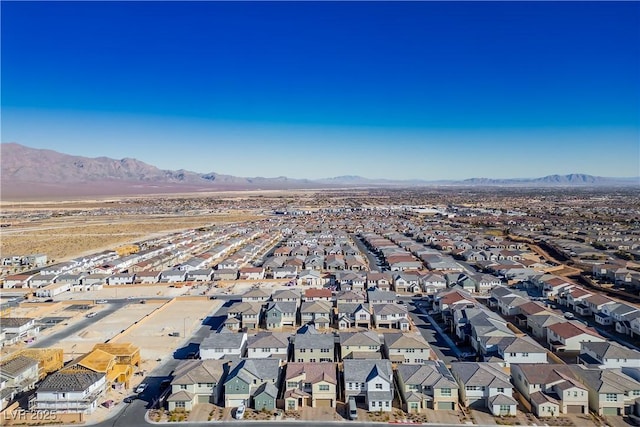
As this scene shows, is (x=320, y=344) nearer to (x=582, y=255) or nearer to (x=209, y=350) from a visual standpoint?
(x=209, y=350)

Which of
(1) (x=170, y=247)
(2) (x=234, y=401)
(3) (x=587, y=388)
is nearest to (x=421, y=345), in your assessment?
(3) (x=587, y=388)

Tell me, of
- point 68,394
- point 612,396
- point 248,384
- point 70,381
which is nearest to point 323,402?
point 248,384

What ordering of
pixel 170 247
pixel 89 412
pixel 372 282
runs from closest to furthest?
pixel 89 412, pixel 372 282, pixel 170 247

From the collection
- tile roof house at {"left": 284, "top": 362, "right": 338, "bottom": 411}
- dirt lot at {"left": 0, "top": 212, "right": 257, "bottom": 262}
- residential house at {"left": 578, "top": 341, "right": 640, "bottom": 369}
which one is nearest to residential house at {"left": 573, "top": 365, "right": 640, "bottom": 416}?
residential house at {"left": 578, "top": 341, "right": 640, "bottom": 369}

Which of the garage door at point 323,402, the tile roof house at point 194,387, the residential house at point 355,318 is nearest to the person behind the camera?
the tile roof house at point 194,387

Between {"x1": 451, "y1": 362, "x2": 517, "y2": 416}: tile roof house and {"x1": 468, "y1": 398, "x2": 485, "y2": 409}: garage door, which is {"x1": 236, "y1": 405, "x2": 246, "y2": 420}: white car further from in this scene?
{"x1": 468, "y1": 398, "x2": 485, "y2": 409}: garage door

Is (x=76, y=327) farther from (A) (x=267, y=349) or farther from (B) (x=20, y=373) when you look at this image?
(A) (x=267, y=349)

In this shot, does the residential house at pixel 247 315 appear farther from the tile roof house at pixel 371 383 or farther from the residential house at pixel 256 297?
the tile roof house at pixel 371 383

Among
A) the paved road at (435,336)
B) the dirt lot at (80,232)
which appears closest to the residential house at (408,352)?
the paved road at (435,336)
